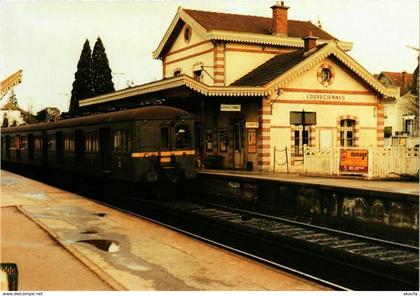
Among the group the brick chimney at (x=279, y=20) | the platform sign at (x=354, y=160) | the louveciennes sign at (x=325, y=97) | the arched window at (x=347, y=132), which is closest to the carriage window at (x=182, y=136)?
the platform sign at (x=354, y=160)

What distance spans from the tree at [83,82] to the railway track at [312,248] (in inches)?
1358

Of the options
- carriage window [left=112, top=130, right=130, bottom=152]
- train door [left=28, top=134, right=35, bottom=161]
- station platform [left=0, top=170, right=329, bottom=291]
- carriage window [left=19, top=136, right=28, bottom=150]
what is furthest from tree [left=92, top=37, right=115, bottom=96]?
station platform [left=0, top=170, right=329, bottom=291]

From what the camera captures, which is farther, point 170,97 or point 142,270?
point 170,97

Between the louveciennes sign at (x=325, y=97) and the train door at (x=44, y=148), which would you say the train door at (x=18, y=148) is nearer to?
the train door at (x=44, y=148)

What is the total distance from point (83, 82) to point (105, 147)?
103 feet

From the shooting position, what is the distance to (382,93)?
26.2 meters

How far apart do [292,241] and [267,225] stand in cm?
240

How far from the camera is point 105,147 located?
1848 centimetres


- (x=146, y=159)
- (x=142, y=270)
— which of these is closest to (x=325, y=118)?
(x=146, y=159)

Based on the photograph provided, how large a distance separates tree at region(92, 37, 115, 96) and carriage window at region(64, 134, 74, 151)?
2623 cm

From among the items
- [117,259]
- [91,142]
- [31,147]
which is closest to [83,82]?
[31,147]

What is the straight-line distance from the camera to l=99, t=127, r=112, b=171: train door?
59.5ft

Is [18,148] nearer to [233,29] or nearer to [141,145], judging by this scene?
[233,29]

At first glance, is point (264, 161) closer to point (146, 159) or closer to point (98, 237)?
point (146, 159)
